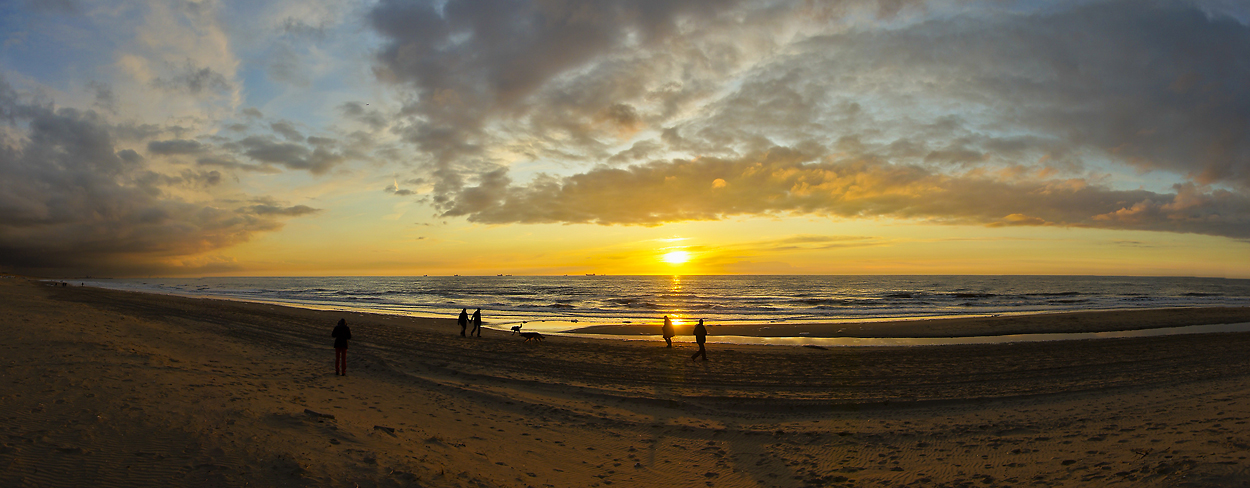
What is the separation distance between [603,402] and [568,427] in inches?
85.1

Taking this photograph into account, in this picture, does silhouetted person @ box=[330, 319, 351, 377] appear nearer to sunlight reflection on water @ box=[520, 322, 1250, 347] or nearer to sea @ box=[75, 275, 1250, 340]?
sunlight reflection on water @ box=[520, 322, 1250, 347]

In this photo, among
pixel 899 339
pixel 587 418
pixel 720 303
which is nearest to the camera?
pixel 587 418

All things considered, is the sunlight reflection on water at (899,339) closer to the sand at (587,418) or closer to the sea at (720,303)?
the sand at (587,418)

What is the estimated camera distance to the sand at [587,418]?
254 inches

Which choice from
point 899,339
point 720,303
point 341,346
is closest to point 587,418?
point 341,346

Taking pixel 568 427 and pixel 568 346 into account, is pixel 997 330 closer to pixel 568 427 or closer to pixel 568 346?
pixel 568 346

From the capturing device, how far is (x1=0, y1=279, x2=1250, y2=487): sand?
6457 mm

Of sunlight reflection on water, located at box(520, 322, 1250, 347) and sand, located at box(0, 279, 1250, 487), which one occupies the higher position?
sand, located at box(0, 279, 1250, 487)

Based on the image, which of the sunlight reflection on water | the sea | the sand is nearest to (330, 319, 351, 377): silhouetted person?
the sand

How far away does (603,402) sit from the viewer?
1255 cm

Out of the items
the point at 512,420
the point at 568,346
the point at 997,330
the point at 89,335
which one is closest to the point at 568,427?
the point at 512,420

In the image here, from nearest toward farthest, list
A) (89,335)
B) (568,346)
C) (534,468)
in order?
(534,468)
(89,335)
(568,346)

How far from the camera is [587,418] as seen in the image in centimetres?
1116

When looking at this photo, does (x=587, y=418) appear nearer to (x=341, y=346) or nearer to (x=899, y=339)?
(x=341, y=346)
